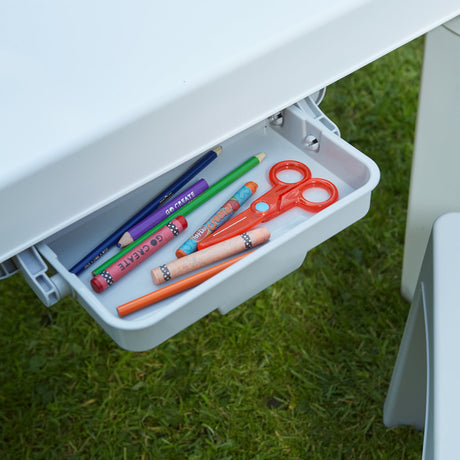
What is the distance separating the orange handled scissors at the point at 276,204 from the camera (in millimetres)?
664

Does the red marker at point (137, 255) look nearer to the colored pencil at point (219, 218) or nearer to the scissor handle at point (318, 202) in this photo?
the colored pencil at point (219, 218)

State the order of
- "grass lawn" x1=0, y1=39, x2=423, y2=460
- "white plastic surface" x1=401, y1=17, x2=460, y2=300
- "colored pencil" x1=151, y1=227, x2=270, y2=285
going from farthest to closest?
"grass lawn" x1=0, y1=39, x2=423, y2=460 → "white plastic surface" x1=401, y1=17, x2=460, y2=300 → "colored pencil" x1=151, y1=227, x2=270, y2=285

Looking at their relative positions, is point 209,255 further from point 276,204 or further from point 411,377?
point 411,377

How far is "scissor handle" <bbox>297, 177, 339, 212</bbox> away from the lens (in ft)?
2.18

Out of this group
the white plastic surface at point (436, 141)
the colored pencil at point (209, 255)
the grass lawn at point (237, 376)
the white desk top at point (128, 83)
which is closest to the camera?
the white desk top at point (128, 83)

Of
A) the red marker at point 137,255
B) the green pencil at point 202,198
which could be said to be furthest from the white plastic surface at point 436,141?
the red marker at point 137,255

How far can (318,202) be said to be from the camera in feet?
2.22

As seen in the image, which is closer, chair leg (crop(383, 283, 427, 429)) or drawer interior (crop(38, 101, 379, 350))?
drawer interior (crop(38, 101, 379, 350))

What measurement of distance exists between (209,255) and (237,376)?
0.52 m

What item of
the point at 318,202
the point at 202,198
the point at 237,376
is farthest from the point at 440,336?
the point at 237,376

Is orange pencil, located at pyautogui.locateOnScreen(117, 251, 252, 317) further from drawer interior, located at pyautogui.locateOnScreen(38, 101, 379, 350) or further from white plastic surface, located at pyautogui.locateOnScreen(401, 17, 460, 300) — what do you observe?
white plastic surface, located at pyautogui.locateOnScreen(401, 17, 460, 300)

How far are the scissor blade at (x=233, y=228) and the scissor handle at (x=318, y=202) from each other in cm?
5

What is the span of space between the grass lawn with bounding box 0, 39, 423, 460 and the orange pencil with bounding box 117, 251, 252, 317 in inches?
19.2

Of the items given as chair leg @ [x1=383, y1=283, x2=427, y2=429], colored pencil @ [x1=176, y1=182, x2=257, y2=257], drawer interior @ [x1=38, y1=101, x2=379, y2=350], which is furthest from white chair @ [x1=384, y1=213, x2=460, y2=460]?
colored pencil @ [x1=176, y1=182, x2=257, y2=257]
